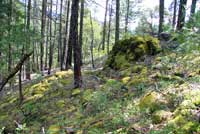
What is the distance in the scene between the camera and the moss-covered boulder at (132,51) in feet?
46.9

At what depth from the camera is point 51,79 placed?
15820mm

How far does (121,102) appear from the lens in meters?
9.91

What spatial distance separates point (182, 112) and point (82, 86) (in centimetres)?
652

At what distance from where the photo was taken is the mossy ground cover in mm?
7586

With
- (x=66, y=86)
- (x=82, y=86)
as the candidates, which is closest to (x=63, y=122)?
(x=82, y=86)

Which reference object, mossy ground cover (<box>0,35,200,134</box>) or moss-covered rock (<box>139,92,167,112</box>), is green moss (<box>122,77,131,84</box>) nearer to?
mossy ground cover (<box>0,35,200,134</box>)

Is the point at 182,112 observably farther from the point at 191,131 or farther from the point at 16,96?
the point at 16,96

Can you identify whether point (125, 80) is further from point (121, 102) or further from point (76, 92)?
point (121, 102)

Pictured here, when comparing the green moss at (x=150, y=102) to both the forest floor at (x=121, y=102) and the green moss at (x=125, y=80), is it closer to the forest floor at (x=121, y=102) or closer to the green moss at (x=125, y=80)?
the forest floor at (x=121, y=102)

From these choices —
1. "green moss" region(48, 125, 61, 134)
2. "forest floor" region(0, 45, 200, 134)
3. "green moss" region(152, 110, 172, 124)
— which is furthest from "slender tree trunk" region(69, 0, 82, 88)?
"green moss" region(152, 110, 172, 124)

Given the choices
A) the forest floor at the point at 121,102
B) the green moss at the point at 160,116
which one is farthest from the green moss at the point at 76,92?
the green moss at the point at 160,116

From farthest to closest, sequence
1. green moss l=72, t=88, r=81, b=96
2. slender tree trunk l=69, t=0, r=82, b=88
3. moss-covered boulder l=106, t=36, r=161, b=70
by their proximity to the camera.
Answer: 1. moss-covered boulder l=106, t=36, r=161, b=70
2. green moss l=72, t=88, r=81, b=96
3. slender tree trunk l=69, t=0, r=82, b=88

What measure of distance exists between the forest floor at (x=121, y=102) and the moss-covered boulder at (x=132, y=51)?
0.55 metres

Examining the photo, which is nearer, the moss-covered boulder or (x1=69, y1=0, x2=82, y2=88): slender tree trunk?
(x1=69, y1=0, x2=82, y2=88): slender tree trunk
